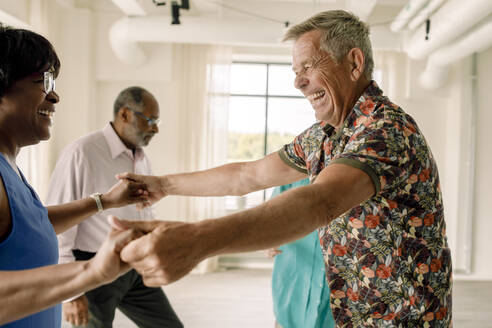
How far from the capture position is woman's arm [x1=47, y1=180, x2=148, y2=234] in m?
1.54

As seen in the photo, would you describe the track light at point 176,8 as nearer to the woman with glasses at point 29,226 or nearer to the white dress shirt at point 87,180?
the white dress shirt at point 87,180

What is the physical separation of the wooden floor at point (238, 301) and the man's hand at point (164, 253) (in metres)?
3.62

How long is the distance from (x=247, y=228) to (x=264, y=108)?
615 cm

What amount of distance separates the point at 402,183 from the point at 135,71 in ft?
17.8

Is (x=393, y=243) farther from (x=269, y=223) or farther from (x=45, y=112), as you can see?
(x=45, y=112)

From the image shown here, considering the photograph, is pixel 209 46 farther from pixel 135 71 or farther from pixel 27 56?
pixel 27 56

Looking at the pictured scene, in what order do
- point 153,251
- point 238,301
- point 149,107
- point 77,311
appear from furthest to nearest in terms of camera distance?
point 238,301
point 149,107
point 77,311
point 153,251

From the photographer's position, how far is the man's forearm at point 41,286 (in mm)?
864

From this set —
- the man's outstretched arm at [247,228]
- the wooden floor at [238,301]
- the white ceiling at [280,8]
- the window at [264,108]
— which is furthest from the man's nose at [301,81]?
the window at [264,108]

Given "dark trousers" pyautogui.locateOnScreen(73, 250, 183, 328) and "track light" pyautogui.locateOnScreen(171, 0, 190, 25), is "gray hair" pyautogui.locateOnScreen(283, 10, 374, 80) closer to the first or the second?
"dark trousers" pyautogui.locateOnScreen(73, 250, 183, 328)

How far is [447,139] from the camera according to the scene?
631 centimetres

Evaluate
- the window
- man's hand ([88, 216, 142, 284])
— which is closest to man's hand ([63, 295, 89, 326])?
man's hand ([88, 216, 142, 284])

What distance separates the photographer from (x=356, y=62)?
1.42 meters

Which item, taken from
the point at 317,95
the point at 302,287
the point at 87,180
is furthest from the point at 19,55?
the point at 302,287
